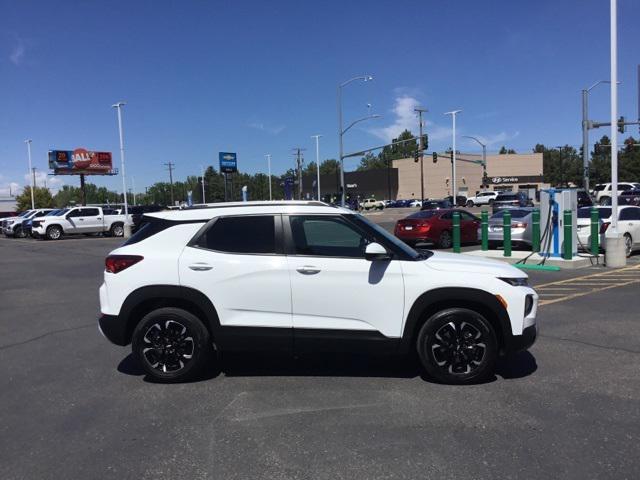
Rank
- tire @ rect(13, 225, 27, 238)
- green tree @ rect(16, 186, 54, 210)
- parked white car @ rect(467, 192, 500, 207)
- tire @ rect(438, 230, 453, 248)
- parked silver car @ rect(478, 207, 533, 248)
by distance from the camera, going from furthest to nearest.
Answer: green tree @ rect(16, 186, 54, 210), parked white car @ rect(467, 192, 500, 207), tire @ rect(13, 225, 27, 238), tire @ rect(438, 230, 453, 248), parked silver car @ rect(478, 207, 533, 248)

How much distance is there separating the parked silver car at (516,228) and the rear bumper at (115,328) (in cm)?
1388

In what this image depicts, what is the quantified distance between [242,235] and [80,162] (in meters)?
71.2

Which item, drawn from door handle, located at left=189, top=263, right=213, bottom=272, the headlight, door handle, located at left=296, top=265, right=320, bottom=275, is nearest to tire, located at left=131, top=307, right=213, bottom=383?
door handle, located at left=189, top=263, right=213, bottom=272

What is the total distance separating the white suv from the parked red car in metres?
14.4

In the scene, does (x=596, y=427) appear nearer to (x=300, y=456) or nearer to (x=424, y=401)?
(x=424, y=401)

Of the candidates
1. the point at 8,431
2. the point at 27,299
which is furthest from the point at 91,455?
the point at 27,299

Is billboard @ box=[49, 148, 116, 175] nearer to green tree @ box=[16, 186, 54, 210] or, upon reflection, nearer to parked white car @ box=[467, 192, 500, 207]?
green tree @ box=[16, 186, 54, 210]

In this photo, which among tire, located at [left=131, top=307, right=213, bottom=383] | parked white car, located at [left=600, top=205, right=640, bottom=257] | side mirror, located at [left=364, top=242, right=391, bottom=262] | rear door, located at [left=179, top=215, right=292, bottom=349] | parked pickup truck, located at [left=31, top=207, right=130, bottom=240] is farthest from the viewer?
parked pickup truck, located at [left=31, top=207, right=130, bottom=240]

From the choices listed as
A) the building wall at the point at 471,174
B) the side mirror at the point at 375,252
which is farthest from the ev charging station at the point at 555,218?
the building wall at the point at 471,174

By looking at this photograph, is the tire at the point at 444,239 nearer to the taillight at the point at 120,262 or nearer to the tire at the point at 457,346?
the tire at the point at 457,346

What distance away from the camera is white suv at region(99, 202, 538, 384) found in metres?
4.99

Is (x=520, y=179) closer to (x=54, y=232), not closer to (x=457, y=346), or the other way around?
(x=54, y=232)

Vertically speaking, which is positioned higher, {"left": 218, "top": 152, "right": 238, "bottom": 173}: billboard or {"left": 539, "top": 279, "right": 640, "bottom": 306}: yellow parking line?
{"left": 218, "top": 152, "right": 238, "bottom": 173}: billboard

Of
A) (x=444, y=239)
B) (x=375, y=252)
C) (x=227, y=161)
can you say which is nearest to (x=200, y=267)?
(x=375, y=252)
